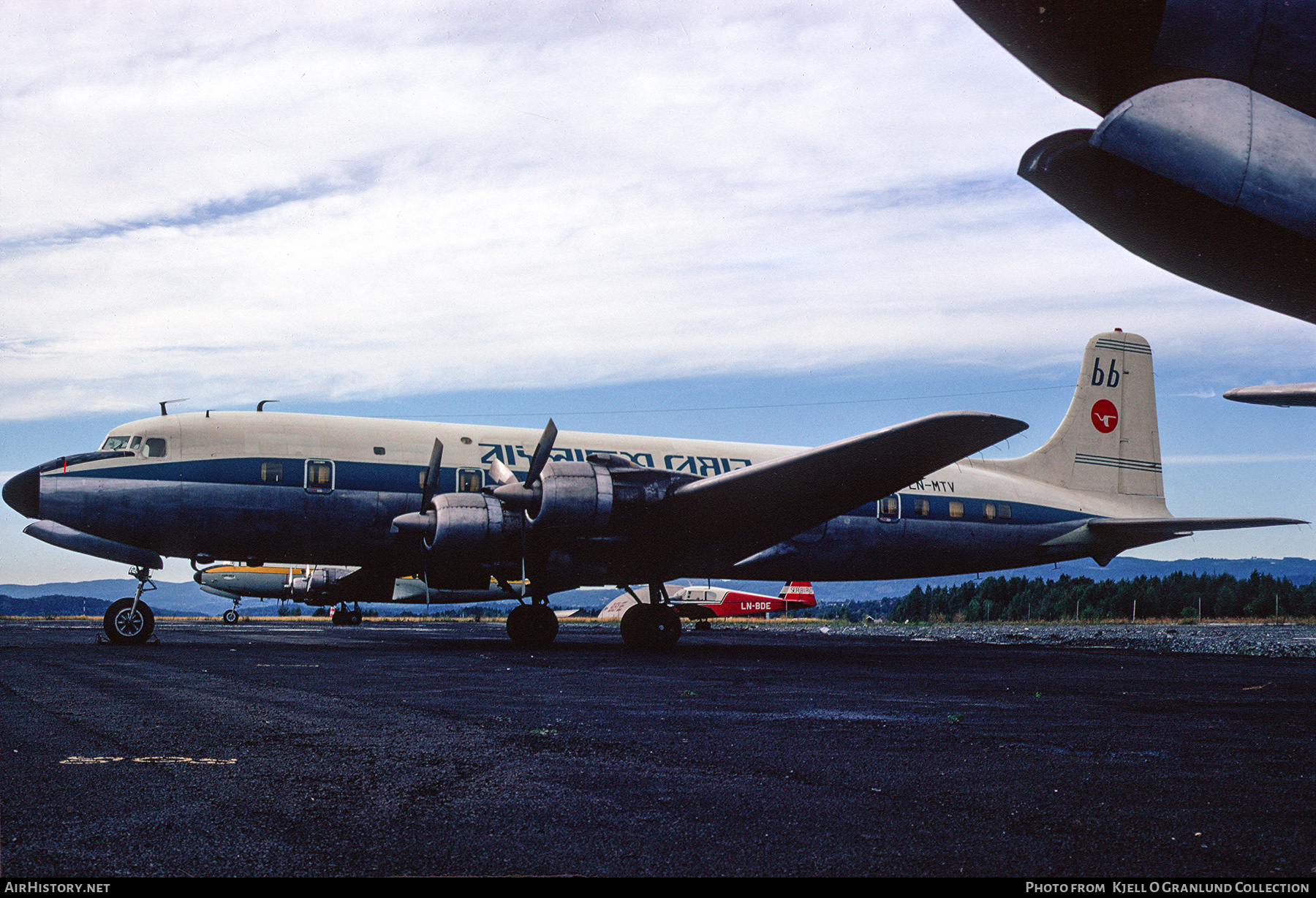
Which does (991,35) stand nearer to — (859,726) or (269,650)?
(859,726)

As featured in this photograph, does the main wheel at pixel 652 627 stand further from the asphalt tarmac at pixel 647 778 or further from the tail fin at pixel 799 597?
the tail fin at pixel 799 597

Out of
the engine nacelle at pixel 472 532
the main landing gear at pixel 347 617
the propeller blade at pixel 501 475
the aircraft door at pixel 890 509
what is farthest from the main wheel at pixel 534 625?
the main landing gear at pixel 347 617

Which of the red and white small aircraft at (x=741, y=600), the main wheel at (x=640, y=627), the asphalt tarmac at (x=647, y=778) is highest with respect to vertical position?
the asphalt tarmac at (x=647, y=778)

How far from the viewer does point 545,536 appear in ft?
53.5

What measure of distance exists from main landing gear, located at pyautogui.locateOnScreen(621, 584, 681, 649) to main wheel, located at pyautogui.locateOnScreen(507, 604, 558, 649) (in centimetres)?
145

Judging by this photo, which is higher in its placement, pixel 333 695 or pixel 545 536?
pixel 545 536

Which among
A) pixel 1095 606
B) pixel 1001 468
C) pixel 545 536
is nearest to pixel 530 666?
pixel 545 536

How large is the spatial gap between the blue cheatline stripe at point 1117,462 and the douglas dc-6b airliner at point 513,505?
11.9 ft

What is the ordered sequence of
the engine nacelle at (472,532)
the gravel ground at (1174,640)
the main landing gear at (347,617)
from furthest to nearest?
the main landing gear at (347,617) < the gravel ground at (1174,640) < the engine nacelle at (472,532)

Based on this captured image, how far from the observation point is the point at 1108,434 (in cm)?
2530

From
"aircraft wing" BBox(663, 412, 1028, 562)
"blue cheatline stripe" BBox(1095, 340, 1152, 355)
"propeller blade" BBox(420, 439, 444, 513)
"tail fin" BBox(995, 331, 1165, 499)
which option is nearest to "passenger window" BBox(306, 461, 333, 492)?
"propeller blade" BBox(420, 439, 444, 513)

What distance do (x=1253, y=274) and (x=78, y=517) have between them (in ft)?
59.1

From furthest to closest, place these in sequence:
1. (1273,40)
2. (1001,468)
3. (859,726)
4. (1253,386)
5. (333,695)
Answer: (1001,468), (1253,386), (333,695), (859,726), (1273,40)

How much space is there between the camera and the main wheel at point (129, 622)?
714 inches
